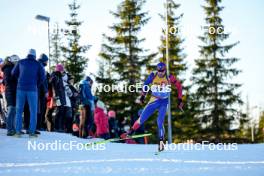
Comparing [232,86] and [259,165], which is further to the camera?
[232,86]

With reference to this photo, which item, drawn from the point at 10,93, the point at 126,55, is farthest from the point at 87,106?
the point at 126,55

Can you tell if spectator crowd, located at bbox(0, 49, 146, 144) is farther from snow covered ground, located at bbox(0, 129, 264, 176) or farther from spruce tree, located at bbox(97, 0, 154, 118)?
spruce tree, located at bbox(97, 0, 154, 118)

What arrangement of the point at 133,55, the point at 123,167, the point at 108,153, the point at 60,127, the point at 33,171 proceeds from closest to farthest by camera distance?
the point at 33,171 < the point at 123,167 < the point at 108,153 < the point at 60,127 < the point at 133,55

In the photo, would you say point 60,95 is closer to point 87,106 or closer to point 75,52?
point 87,106

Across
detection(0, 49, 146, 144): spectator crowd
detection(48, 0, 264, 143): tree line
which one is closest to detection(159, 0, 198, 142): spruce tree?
detection(48, 0, 264, 143): tree line

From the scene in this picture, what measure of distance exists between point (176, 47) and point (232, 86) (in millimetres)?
5514

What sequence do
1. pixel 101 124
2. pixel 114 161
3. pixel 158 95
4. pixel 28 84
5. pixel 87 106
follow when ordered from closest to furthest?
pixel 114 161, pixel 158 95, pixel 28 84, pixel 87 106, pixel 101 124

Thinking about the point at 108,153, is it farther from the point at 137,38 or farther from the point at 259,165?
the point at 137,38

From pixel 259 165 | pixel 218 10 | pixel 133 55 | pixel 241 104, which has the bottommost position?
pixel 259 165

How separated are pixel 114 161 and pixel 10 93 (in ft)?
14.8

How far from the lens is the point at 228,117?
3425cm

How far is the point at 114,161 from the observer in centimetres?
820

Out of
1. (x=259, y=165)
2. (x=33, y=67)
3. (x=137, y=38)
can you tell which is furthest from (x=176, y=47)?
(x=259, y=165)
